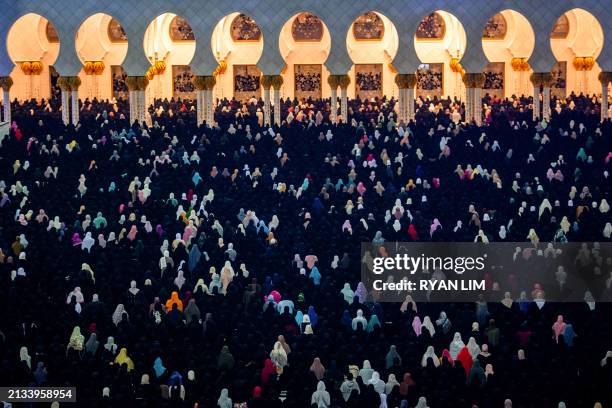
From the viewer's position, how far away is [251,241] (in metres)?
19.8

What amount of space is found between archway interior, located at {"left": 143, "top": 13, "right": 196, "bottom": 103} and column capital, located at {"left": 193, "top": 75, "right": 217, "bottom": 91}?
4953 millimetres

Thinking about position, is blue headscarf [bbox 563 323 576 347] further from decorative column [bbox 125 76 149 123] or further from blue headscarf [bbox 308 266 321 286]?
decorative column [bbox 125 76 149 123]

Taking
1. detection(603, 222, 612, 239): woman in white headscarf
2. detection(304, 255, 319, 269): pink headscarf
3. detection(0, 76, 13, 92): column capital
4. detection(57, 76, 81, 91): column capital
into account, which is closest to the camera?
detection(304, 255, 319, 269): pink headscarf

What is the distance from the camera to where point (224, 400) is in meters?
13.7

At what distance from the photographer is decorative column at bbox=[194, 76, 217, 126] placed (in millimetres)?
31016

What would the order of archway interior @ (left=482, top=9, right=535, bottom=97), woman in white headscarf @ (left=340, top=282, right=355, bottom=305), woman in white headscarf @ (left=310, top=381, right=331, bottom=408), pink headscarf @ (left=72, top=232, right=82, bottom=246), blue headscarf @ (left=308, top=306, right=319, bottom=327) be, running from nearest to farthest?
woman in white headscarf @ (left=310, top=381, right=331, bottom=408), blue headscarf @ (left=308, top=306, right=319, bottom=327), woman in white headscarf @ (left=340, top=282, right=355, bottom=305), pink headscarf @ (left=72, top=232, right=82, bottom=246), archway interior @ (left=482, top=9, right=535, bottom=97)

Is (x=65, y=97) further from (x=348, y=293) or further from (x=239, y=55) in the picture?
(x=348, y=293)

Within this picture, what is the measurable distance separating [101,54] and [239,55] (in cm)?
469

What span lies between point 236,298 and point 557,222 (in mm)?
6283

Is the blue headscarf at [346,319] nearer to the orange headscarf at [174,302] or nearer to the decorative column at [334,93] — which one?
the orange headscarf at [174,302]

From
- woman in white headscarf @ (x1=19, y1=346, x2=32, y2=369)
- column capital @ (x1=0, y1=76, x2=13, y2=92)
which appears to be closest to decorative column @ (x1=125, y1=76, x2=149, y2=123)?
column capital @ (x1=0, y1=76, x2=13, y2=92)

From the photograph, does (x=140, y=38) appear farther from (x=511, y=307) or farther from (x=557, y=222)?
(x=511, y=307)

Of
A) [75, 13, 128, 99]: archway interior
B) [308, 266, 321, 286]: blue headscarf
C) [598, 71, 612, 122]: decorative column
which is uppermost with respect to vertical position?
[75, 13, 128, 99]: archway interior

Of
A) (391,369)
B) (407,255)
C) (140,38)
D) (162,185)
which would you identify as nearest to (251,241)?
(407,255)
